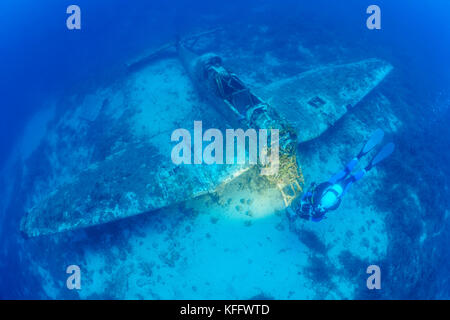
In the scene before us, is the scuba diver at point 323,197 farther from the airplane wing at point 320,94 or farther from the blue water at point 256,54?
the airplane wing at point 320,94

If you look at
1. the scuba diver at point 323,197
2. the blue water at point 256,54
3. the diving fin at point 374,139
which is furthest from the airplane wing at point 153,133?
the scuba diver at point 323,197

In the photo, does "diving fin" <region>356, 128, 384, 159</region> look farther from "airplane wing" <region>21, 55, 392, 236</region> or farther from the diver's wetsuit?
"airplane wing" <region>21, 55, 392, 236</region>

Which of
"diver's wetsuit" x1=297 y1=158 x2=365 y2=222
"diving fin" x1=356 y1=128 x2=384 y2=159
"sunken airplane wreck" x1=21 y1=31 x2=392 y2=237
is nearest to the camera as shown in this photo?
"diver's wetsuit" x1=297 y1=158 x2=365 y2=222

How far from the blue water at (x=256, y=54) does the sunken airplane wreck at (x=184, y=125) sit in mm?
1715

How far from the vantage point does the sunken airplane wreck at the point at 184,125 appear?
28.4ft

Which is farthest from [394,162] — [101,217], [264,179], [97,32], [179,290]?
[97,32]

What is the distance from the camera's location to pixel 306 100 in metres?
11.5

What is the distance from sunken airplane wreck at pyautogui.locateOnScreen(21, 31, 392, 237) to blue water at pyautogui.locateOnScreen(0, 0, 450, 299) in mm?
1715

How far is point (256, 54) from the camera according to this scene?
17.5 meters

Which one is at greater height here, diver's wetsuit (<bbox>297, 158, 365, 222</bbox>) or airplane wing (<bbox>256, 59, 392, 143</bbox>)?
airplane wing (<bbox>256, 59, 392, 143</bbox>)

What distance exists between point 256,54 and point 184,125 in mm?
8795

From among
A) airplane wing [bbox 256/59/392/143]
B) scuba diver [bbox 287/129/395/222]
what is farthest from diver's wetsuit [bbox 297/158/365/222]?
airplane wing [bbox 256/59/392/143]

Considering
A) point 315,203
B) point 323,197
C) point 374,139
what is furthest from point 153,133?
point 374,139

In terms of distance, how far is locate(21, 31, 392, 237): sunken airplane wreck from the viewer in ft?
28.4
